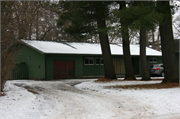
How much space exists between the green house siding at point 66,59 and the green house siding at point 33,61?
0.55 m

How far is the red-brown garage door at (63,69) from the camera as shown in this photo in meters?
20.8

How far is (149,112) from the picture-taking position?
249 inches

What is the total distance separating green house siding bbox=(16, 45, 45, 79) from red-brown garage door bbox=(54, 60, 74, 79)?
1.39 metres

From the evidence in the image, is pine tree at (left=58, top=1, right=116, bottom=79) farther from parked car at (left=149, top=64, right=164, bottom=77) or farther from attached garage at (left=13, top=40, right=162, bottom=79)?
parked car at (left=149, top=64, right=164, bottom=77)

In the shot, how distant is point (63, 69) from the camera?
2117cm

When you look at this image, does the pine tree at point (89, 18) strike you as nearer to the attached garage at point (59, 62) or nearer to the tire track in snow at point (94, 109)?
the attached garage at point (59, 62)

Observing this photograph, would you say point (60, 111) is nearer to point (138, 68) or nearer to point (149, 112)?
point (149, 112)

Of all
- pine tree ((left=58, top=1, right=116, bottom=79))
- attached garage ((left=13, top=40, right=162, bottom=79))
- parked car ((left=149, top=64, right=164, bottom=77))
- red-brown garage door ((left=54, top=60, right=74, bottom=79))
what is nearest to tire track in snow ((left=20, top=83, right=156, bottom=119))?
pine tree ((left=58, top=1, right=116, bottom=79))

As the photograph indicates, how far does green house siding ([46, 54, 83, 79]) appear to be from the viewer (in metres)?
20.2

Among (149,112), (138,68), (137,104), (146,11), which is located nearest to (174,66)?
(146,11)

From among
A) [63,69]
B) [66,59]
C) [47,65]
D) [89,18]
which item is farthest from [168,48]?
[47,65]

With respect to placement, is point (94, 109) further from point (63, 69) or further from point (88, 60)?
point (88, 60)

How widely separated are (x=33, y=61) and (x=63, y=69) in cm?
329

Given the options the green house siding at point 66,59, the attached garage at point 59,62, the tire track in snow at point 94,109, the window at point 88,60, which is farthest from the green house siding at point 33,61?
the tire track in snow at point 94,109
